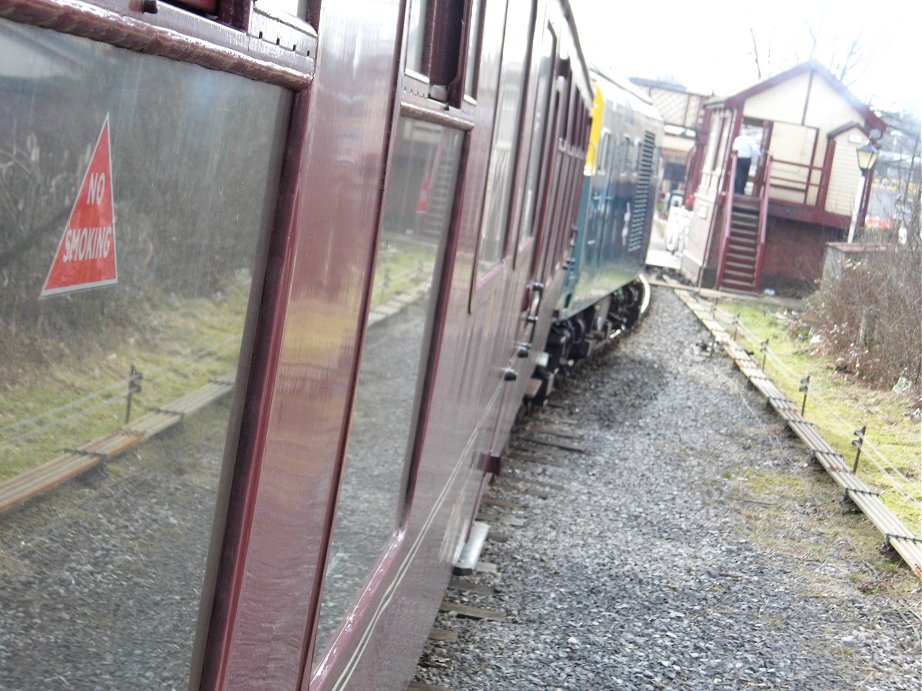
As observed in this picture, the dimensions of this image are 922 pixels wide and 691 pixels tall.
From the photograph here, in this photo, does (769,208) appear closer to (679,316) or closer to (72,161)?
(679,316)

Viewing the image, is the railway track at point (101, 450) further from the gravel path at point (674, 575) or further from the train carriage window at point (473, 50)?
the gravel path at point (674, 575)

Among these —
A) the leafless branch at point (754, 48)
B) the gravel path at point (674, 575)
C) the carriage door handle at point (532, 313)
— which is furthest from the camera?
the leafless branch at point (754, 48)

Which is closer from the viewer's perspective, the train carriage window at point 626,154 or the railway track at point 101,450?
the railway track at point 101,450

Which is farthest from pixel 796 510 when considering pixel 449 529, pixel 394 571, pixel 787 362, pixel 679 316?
pixel 679 316

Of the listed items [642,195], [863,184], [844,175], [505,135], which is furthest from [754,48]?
[505,135]

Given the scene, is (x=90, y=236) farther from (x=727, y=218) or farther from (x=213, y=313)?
(x=727, y=218)

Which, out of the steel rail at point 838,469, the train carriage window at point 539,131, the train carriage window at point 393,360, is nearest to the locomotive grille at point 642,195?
the steel rail at point 838,469

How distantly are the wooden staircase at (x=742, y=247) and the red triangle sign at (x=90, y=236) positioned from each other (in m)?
24.3

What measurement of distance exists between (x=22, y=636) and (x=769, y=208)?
26.5m

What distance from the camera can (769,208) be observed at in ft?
86.1

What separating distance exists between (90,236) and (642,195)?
605 inches

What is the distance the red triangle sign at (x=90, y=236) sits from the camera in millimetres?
891

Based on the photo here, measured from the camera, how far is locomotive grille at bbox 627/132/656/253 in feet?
49.1

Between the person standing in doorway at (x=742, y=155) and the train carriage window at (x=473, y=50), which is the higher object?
the person standing in doorway at (x=742, y=155)
